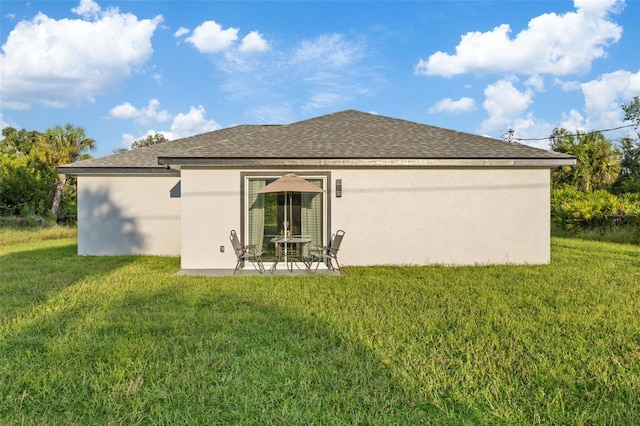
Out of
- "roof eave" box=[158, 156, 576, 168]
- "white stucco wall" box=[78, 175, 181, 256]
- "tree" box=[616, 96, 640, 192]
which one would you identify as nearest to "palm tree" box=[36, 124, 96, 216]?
"white stucco wall" box=[78, 175, 181, 256]

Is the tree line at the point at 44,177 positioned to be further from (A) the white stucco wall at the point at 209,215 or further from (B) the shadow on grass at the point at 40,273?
(A) the white stucco wall at the point at 209,215

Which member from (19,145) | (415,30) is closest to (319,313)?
(415,30)

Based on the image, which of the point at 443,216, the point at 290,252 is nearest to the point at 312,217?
the point at 290,252

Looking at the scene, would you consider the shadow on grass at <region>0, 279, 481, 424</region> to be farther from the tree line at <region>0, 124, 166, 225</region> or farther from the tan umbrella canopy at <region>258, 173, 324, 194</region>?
the tree line at <region>0, 124, 166, 225</region>

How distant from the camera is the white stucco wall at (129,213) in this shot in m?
11.8

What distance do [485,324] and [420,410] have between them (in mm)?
2449

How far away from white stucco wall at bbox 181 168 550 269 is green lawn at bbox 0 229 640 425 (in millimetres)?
2087

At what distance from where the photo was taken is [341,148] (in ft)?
31.3

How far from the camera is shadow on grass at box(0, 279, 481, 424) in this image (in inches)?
111

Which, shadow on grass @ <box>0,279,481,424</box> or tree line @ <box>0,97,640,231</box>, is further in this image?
tree line @ <box>0,97,640,231</box>

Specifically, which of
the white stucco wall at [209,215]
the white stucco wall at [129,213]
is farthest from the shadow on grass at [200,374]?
the white stucco wall at [129,213]

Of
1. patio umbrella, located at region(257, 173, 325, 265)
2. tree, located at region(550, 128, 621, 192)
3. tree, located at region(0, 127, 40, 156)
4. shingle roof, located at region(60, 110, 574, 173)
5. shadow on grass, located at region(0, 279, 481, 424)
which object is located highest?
tree, located at region(0, 127, 40, 156)

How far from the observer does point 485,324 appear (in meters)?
4.84

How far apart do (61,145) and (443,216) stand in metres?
26.9
